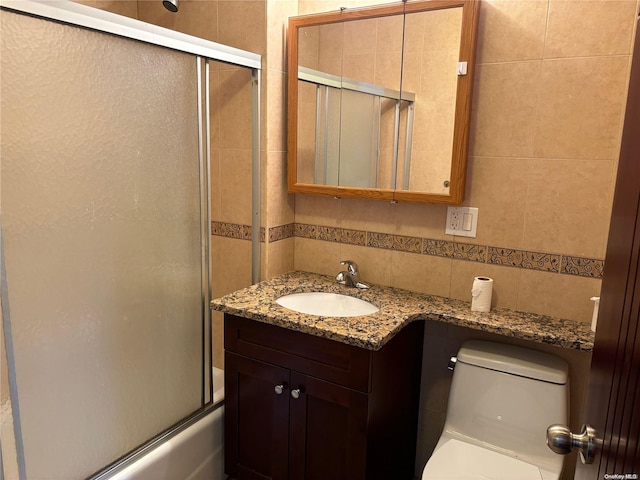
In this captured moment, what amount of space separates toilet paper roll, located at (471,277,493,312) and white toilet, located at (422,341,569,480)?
15cm

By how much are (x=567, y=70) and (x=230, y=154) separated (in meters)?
1.31

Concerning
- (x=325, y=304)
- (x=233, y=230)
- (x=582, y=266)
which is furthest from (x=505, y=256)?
(x=233, y=230)

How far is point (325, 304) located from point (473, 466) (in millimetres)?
776

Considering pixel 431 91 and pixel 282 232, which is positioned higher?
pixel 431 91

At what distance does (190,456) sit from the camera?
1.82 meters

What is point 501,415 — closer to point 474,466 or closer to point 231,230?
point 474,466

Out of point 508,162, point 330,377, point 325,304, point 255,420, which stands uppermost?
point 508,162

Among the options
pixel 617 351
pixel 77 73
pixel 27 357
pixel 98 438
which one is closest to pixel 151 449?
pixel 98 438

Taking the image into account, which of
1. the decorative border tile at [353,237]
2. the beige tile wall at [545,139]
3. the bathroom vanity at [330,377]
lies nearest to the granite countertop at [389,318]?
the bathroom vanity at [330,377]

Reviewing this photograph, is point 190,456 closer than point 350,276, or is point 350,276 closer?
point 190,456

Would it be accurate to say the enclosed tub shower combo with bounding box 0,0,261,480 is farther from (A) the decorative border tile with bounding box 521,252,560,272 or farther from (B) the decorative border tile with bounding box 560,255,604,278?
(B) the decorative border tile with bounding box 560,255,604,278

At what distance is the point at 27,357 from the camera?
1332 millimetres

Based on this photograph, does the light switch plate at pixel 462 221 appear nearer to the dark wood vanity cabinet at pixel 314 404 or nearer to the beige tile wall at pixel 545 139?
the beige tile wall at pixel 545 139

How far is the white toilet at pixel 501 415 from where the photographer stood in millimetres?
1550
